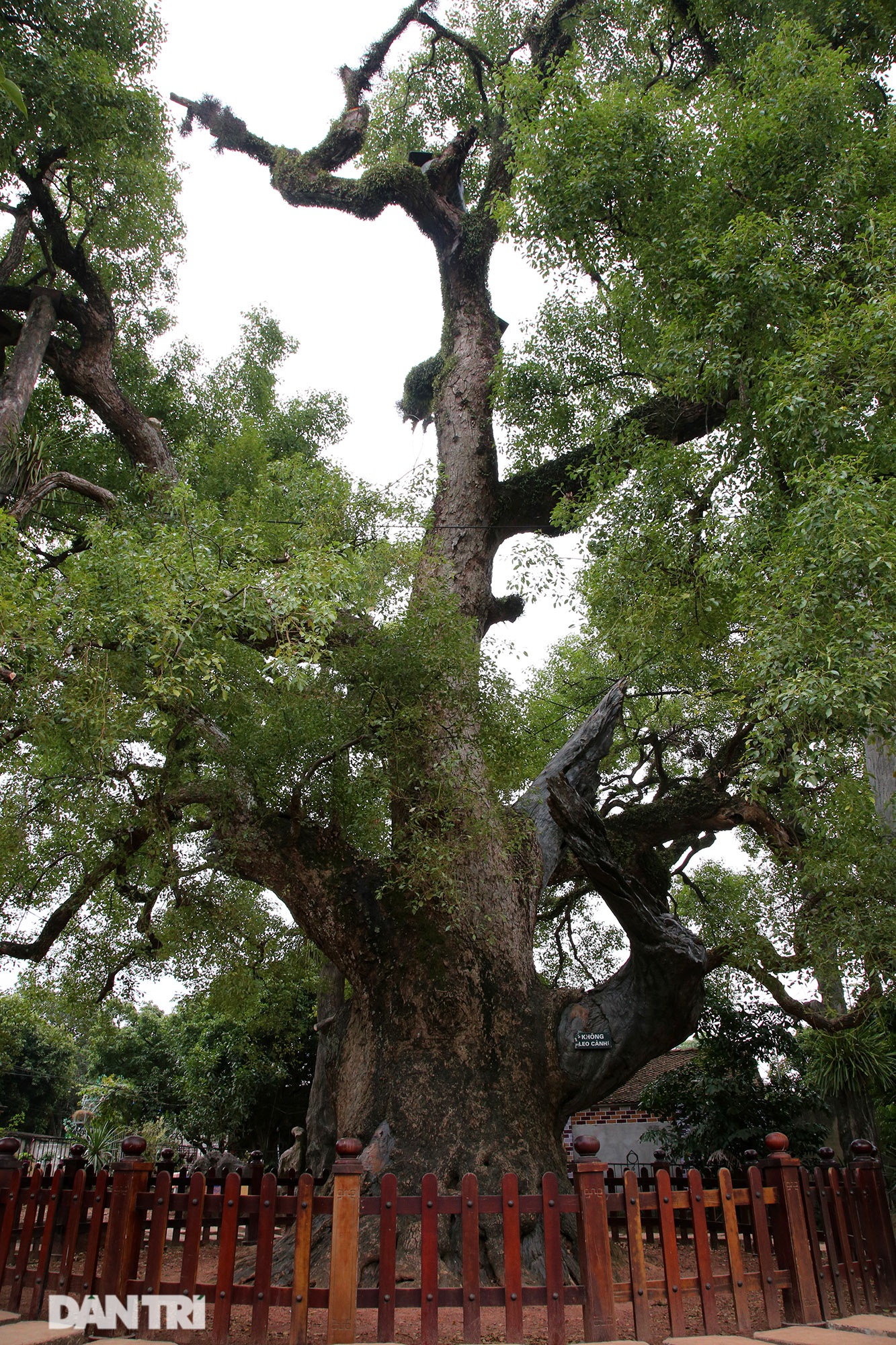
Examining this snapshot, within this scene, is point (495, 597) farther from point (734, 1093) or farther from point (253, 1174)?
point (734, 1093)

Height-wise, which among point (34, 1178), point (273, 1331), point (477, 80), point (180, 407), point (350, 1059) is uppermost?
point (477, 80)

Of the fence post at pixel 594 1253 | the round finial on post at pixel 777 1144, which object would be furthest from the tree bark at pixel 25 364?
the round finial on post at pixel 777 1144

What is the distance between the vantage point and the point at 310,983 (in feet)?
34.9

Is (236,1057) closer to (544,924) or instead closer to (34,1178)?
(544,924)

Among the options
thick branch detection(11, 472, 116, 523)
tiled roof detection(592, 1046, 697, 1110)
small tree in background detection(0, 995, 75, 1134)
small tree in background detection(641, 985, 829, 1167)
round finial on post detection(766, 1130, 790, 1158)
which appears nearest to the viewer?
round finial on post detection(766, 1130, 790, 1158)

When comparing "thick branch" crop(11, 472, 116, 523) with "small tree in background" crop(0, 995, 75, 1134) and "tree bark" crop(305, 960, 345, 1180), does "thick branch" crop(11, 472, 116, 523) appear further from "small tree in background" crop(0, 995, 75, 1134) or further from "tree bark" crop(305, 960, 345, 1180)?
"small tree in background" crop(0, 995, 75, 1134)

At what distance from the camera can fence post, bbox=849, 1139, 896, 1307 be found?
469 centimetres

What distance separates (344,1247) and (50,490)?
5824 mm

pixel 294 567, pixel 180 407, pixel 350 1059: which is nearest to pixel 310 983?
pixel 350 1059

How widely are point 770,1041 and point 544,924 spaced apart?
3.44 metres

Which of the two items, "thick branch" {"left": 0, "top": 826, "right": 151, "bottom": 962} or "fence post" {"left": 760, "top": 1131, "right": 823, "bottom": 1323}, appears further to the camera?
"thick branch" {"left": 0, "top": 826, "right": 151, "bottom": 962}

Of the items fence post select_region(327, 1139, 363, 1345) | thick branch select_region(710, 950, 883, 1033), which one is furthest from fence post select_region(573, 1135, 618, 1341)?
thick branch select_region(710, 950, 883, 1033)

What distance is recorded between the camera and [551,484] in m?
9.18

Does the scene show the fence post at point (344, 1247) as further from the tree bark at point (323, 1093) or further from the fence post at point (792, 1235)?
the tree bark at point (323, 1093)
